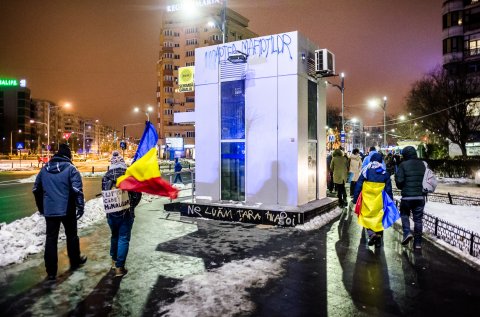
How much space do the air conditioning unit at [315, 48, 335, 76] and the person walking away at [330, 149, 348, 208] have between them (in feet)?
10.9

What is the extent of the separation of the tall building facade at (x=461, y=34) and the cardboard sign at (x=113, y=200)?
186ft

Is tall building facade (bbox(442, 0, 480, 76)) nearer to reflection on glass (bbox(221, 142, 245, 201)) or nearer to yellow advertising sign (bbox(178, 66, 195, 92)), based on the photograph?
yellow advertising sign (bbox(178, 66, 195, 92))

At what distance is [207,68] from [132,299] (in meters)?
8.57

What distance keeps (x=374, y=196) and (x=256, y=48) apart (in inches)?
230

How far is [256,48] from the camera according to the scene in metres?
11.2

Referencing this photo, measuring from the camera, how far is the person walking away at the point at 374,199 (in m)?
7.75

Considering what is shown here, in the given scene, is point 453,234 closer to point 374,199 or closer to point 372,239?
point 372,239

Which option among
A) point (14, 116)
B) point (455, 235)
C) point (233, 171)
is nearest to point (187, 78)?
point (233, 171)

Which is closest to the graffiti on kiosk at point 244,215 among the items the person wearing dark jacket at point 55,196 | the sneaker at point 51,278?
the person wearing dark jacket at point 55,196

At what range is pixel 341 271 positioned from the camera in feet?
20.5

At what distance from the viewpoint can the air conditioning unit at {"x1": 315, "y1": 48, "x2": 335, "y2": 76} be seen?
11.5 m

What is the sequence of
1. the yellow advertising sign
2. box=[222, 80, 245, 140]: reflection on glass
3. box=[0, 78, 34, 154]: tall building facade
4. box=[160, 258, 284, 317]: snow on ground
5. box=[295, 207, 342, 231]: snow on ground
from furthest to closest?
box=[0, 78, 34, 154]: tall building facade, the yellow advertising sign, box=[222, 80, 245, 140]: reflection on glass, box=[295, 207, 342, 231]: snow on ground, box=[160, 258, 284, 317]: snow on ground

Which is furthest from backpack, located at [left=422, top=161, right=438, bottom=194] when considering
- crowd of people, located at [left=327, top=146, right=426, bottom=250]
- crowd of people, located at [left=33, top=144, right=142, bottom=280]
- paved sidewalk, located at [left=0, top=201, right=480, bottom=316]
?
crowd of people, located at [left=33, top=144, right=142, bottom=280]

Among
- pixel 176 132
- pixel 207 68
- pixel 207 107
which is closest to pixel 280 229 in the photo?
pixel 207 107
